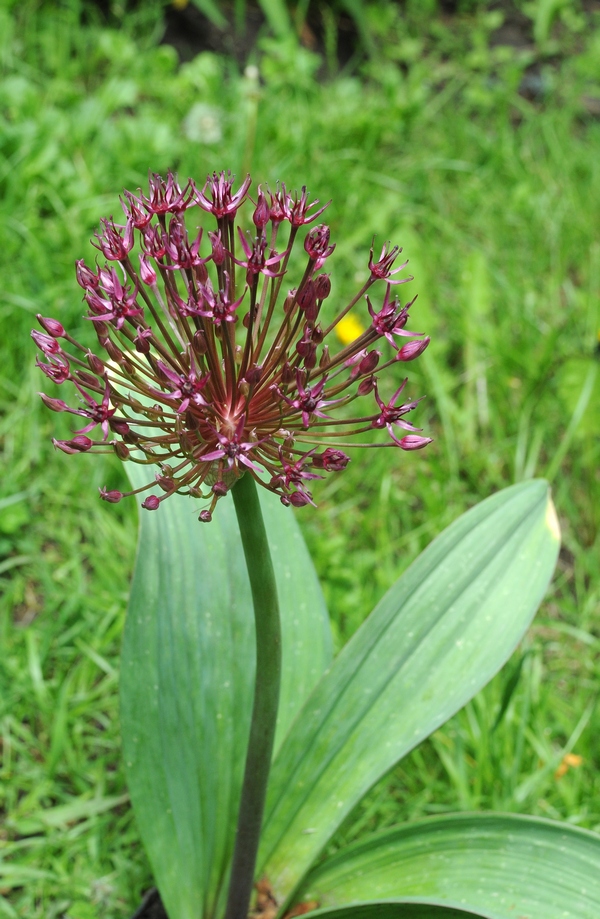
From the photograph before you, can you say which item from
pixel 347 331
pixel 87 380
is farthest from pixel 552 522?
pixel 347 331

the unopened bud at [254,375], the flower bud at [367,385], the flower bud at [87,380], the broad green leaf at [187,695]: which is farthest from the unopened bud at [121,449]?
the broad green leaf at [187,695]

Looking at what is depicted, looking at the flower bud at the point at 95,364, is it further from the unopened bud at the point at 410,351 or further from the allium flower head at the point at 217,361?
the unopened bud at the point at 410,351

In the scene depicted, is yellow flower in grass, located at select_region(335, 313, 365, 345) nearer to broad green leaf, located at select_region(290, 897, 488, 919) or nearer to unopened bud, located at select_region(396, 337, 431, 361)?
unopened bud, located at select_region(396, 337, 431, 361)

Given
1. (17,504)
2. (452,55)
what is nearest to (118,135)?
(17,504)

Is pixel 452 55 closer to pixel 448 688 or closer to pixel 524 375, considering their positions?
pixel 524 375

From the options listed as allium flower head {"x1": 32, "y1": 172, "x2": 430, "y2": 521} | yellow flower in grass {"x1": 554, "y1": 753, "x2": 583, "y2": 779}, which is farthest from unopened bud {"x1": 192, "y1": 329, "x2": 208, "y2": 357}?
yellow flower in grass {"x1": 554, "y1": 753, "x2": 583, "y2": 779}

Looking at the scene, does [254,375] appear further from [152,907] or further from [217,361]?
[152,907]
